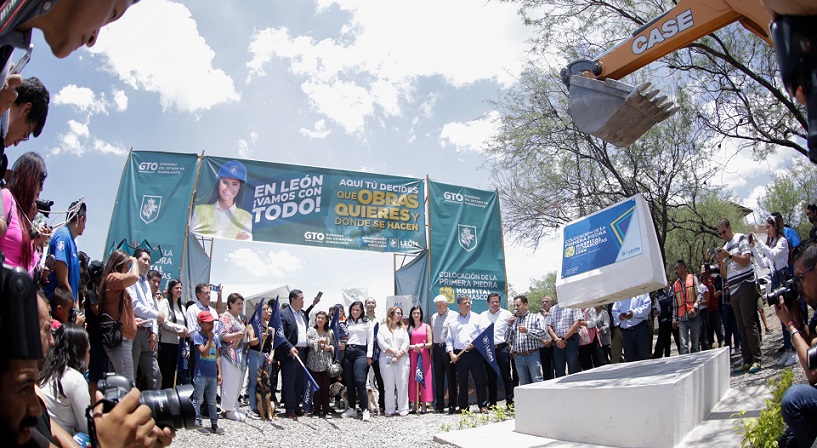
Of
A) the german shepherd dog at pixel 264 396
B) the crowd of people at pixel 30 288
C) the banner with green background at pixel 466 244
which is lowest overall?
the german shepherd dog at pixel 264 396

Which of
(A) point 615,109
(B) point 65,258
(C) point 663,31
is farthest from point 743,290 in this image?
(B) point 65,258

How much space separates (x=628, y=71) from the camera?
19.3 feet

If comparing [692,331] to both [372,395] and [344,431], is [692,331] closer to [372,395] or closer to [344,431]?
[372,395]

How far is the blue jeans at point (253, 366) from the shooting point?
8266mm

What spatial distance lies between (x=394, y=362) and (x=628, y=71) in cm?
579

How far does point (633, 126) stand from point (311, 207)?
760cm

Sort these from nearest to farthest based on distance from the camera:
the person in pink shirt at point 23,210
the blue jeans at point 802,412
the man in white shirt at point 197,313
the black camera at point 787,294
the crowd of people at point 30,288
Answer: the crowd of people at point 30,288 < the person in pink shirt at point 23,210 < the blue jeans at point 802,412 < the black camera at point 787,294 < the man in white shirt at point 197,313

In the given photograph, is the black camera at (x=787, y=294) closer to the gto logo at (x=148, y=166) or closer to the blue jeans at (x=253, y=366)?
the blue jeans at (x=253, y=366)

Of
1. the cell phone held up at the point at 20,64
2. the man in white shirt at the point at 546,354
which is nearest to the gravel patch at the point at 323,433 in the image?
the man in white shirt at the point at 546,354

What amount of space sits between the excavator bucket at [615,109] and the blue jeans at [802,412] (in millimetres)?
3111

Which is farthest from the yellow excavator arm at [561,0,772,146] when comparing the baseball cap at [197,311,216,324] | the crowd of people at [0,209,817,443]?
the baseball cap at [197,311,216,324]

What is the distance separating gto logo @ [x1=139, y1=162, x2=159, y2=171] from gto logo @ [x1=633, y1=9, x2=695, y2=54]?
28.9ft

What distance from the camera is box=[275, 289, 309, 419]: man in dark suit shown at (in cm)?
854

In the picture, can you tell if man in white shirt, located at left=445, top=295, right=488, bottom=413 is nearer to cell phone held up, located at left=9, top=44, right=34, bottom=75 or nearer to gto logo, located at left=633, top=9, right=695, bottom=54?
gto logo, located at left=633, top=9, right=695, bottom=54
